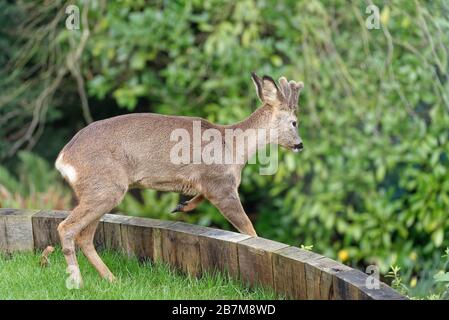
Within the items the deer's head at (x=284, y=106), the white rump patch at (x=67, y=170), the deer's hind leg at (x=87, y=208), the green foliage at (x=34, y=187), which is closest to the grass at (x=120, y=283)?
the deer's hind leg at (x=87, y=208)

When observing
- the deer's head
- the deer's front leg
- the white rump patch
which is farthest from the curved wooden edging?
the deer's head

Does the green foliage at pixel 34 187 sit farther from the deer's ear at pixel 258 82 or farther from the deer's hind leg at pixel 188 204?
the deer's ear at pixel 258 82

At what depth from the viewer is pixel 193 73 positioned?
8.53 metres

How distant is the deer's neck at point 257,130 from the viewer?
540cm

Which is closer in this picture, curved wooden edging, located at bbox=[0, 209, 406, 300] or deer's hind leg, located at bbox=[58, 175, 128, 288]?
curved wooden edging, located at bbox=[0, 209, 406, 300]

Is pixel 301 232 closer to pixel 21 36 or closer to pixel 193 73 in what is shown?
pixel 193 73

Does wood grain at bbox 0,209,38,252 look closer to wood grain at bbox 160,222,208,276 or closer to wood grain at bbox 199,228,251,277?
wood grain at bbox 160,222,208,276

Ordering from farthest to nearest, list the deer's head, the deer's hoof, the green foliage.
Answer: the green foliage
the deer's head
the deer's hoof

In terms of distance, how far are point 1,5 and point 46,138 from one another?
65.6 inches

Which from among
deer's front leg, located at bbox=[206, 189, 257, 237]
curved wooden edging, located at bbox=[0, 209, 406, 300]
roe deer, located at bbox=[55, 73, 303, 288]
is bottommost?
curved wooden edging, located at bbox=[0, 209, 406, 300]

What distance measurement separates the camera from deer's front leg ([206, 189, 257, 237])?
16.7 feet

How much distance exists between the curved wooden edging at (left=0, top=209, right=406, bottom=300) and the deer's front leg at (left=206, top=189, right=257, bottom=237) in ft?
0.57

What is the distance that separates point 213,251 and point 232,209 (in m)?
0.38
